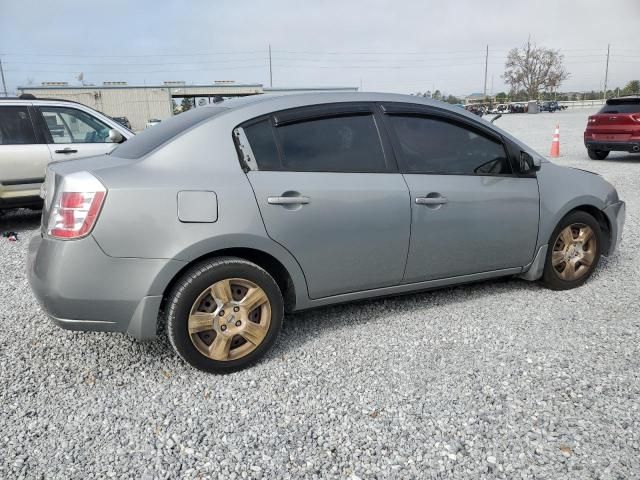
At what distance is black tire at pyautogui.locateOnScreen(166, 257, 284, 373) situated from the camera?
2.80m

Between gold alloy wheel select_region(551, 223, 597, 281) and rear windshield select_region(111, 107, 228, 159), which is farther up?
rear windshield select_region(111, 107, 228, 159)

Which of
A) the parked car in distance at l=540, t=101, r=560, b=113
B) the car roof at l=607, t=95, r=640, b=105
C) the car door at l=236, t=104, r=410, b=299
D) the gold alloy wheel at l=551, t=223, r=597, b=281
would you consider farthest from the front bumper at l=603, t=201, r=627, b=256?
the parked car in distance at l=540, t=101, r=560, b=113

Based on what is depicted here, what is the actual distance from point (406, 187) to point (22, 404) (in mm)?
2571

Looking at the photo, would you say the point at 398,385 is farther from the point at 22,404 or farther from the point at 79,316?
the point at 22,404

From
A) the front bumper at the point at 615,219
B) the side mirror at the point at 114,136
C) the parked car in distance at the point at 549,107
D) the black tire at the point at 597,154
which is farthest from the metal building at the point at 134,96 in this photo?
the front bumper at the point at 615,219

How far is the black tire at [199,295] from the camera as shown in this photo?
2.80 m

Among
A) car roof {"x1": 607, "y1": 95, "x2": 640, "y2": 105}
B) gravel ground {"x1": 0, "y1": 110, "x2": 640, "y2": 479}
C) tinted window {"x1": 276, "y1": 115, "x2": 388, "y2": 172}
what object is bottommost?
gravel ground {"x1": 0, "y1": 110, "x2": 640, "y2": 479}

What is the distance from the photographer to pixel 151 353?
10.7 feet

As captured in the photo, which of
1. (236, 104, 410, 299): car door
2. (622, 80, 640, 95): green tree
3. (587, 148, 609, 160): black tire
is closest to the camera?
(236, 104, 410, 299): car door

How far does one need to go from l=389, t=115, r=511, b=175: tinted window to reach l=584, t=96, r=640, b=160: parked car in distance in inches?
410

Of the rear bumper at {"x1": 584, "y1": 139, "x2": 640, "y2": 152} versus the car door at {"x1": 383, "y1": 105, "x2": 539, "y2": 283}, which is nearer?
the car door at {"x1": 383, "y1": 105, "x2": 539, "y2": 283}

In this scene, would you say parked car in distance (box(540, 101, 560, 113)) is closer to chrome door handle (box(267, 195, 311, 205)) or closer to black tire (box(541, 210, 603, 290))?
black tire (box(541, 210, 603, 290))

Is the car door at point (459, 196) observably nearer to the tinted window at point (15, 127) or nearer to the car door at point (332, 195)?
the car door at point (332, 195)

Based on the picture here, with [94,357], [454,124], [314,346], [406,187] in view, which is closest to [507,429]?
[314,346]
